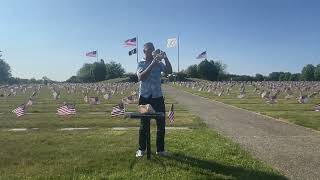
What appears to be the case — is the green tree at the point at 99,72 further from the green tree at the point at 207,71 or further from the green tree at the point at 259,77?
the green tree at the point at 259,77

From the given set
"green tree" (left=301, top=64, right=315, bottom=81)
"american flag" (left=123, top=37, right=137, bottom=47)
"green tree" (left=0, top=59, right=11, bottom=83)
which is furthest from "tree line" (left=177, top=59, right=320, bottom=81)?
"american flag" (left=123, top=37, right=137, bottom=47)

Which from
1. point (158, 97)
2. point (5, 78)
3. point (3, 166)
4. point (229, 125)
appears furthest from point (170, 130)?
point (5, 78)

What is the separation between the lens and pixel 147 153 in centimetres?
972

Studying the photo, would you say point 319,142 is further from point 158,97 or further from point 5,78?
point 5,78

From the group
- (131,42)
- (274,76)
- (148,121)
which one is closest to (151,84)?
(148,121)

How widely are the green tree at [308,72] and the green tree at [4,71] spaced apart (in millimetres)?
73069

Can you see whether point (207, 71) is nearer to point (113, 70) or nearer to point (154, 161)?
point (113, 70)

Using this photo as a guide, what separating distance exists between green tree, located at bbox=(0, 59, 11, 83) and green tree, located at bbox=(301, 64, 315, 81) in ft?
240

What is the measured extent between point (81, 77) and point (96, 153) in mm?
144552

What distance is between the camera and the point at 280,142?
12289 mm

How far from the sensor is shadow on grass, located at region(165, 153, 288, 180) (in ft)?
27.6

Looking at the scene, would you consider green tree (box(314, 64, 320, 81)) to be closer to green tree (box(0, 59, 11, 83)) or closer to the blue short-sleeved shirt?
green tree (box(0, 59, 11, 83))

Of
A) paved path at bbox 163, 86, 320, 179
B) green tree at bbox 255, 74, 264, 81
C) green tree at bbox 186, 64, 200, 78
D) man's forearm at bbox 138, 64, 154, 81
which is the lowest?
green tree at bbox 255, 74, 264, 81

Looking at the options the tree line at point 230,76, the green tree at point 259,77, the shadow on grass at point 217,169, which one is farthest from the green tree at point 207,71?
the shadow on grass at point 217,169
